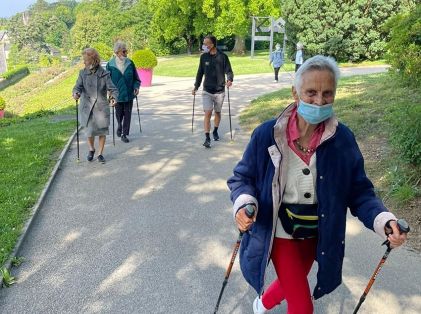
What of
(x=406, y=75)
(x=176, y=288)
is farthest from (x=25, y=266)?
(x=406, y=75)

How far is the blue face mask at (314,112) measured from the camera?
8.58ft

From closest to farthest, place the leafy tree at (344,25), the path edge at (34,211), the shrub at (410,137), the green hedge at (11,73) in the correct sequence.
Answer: the path edge at (34,211)
the shrub at (410,137)
the leafy tree at (344,25)
the green hedge at (11,73)

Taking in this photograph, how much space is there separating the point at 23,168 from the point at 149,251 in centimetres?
361

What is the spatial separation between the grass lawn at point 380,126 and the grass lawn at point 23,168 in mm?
4279

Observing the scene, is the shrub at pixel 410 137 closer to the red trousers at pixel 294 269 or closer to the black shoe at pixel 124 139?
the red trousers at pixel 294 269

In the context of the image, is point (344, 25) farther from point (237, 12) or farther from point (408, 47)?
point (408, 47)

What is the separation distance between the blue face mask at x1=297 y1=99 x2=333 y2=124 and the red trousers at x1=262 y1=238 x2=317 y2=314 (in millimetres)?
755

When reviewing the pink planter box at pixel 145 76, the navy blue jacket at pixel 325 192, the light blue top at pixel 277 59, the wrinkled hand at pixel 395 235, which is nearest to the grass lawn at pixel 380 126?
the navy blue jacket at pixel 325 192

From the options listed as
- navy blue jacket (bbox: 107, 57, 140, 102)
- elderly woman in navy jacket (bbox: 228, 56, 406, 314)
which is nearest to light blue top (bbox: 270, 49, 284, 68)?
navy blue jacket (bbox: 107, 57, 140, 102)

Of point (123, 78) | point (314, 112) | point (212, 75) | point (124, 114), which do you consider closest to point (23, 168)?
point (124, 114)

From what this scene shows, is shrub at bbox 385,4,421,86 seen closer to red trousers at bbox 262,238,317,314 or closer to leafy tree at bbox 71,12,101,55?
red trousers at bbox 262,238,317,314

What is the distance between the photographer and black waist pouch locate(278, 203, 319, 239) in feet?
8.96

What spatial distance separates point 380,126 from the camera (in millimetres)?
8852

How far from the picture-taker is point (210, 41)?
8555 millimetres
